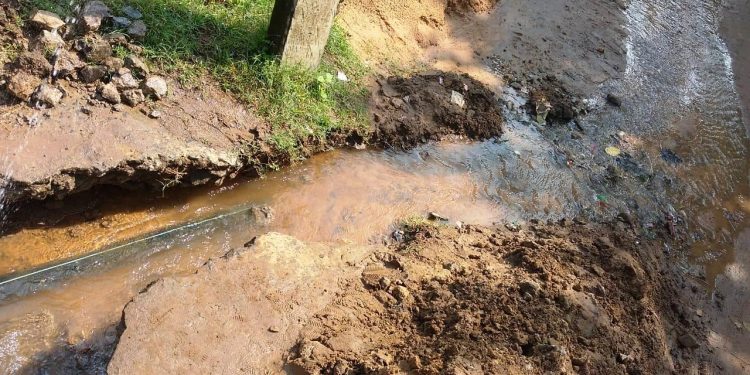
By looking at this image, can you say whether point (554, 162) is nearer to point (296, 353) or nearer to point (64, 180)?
point (296, 353)

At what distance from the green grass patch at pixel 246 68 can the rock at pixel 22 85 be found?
29.0 inches

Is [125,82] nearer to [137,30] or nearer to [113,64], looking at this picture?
[113,64]

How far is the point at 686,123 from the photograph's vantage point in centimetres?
677

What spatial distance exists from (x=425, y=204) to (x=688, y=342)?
88.2 inches

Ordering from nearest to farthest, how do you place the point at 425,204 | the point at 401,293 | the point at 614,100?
the point at 401,293 → the point at 425,204 → the point at 614,100

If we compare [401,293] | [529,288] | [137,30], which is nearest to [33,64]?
[137,30]

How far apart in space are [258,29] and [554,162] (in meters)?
3.06

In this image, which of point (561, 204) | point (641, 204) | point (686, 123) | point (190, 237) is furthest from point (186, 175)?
point (686, 123)

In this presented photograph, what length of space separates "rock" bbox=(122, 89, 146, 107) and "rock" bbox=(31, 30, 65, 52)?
0.61m

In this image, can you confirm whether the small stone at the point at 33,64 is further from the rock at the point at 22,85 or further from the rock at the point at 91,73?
the rock at the point at 91,73

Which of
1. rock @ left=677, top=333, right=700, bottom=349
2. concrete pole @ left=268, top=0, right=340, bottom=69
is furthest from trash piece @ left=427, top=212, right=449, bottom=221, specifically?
rock @ left=677, top=333, right=700, bottom=349

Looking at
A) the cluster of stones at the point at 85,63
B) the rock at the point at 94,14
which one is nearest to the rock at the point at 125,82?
the cluster of stones at the point at 85,63

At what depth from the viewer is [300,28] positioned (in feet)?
15.2

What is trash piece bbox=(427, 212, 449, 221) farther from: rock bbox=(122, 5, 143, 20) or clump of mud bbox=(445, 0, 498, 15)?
clump of mud bbox=(445, 0, 498, 15)
